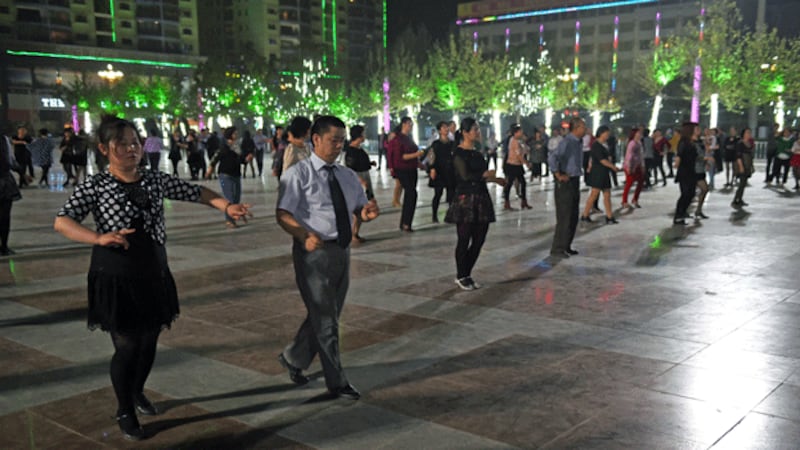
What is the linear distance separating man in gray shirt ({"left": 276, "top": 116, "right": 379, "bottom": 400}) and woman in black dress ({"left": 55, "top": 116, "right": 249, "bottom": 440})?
43cm

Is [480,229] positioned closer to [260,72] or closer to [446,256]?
[446,256]

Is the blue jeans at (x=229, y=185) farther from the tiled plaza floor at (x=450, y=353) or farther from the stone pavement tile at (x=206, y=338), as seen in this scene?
the stone pavement tile at (x=206, y=338)

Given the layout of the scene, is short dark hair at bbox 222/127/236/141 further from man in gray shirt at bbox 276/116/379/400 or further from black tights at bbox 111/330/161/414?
black tights at bbox 111/330/161/414

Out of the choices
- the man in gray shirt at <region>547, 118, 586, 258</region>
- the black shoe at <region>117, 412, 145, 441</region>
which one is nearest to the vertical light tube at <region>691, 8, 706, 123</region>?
the man in gray shirt at <region>547, 118, 586, 258</region>

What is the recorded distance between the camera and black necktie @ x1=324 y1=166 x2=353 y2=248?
441 cm

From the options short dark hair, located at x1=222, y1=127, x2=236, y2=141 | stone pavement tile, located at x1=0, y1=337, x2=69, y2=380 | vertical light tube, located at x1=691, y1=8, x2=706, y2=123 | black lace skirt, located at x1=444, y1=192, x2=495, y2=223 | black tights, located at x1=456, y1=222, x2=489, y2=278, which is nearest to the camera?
stone pavement tile, located at x1=0, y1=337, x2=69, y2=380

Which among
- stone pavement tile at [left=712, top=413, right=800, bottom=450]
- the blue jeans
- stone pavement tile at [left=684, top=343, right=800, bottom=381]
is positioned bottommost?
stone pavement tile at [left=684, top=343, right=800, bottom=381]

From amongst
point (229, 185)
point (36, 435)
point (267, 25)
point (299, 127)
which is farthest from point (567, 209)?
point (267, 25)

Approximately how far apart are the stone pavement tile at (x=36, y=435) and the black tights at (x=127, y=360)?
0.28 m

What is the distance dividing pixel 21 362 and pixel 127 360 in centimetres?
196

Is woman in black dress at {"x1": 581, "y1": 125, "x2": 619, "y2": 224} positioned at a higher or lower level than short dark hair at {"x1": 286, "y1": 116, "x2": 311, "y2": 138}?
lower

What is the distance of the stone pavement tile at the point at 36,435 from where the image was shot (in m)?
3.91

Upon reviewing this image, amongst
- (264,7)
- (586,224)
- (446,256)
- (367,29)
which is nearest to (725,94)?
(586,224)

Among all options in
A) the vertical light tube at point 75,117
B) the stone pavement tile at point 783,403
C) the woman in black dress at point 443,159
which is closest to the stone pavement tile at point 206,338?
the stone pavement tile at point 783,403
